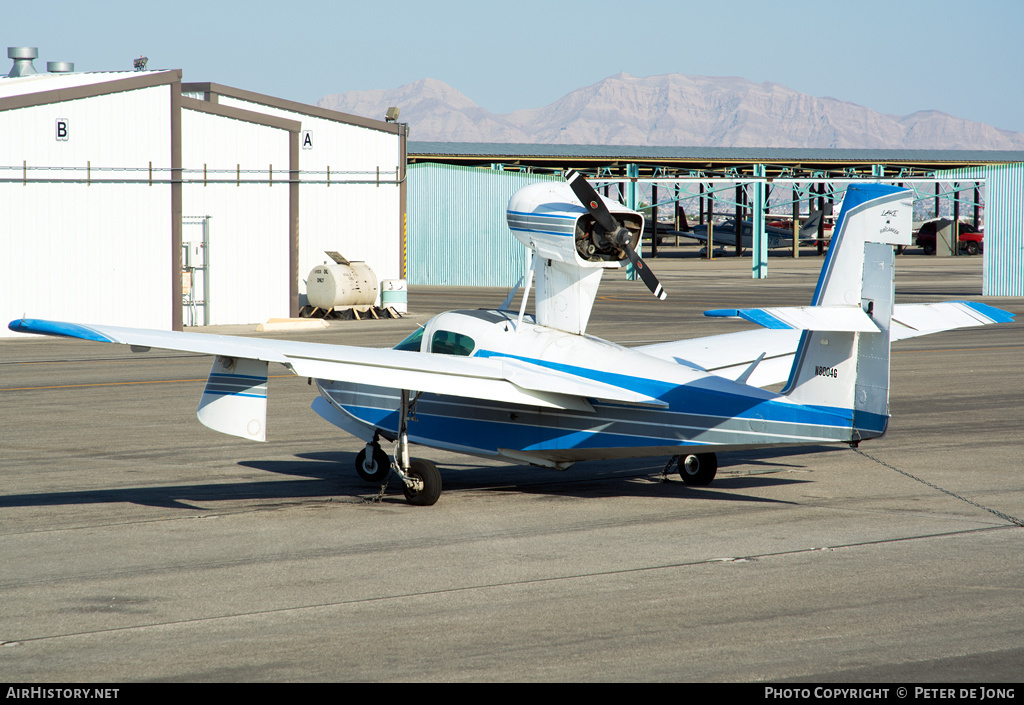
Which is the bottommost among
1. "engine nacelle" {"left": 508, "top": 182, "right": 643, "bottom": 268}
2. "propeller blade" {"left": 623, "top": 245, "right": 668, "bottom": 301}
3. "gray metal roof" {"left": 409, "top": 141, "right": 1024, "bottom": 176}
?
"propeller blade" {"left": 623, "top": 245, "right": 668, "bottom": 301}

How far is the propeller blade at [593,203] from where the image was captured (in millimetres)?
11453

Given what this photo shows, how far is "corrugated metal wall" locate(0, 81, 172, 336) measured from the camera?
3119cm

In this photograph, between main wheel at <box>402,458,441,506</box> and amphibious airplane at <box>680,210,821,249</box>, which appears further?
amphibious airplane at <box>680,210,821,249</box>

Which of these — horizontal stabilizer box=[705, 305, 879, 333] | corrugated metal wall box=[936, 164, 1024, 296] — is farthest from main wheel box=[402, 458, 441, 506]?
corrugated metal wall box=[936, 164, 1024, 296]

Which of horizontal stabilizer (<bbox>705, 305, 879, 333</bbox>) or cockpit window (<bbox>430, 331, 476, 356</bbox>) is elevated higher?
horizontal stabilizer (<bbox>705, 305, 879, 333</bbox>)

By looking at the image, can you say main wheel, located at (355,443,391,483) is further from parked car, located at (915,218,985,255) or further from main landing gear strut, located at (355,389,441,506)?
parked car, located at (915,218,985,255)

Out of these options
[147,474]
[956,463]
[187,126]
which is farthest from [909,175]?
[147,474]

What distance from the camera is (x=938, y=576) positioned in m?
9.23

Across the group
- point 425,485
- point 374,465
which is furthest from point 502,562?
point 374,465

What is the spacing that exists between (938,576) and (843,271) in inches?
138

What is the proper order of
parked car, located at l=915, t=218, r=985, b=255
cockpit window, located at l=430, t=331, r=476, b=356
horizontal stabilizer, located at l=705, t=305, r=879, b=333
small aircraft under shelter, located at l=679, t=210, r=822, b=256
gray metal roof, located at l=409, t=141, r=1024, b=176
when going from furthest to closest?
small aircraft under shelter, located at l=679, t=210, r=822, b=256, parked car, located at l=915, t=218, r=985, b=255, gray metal roof, located at l=409, t=141, r=1024, b=176, cockpit window, located at l=430, t=331, r=476, b=356, horizontal stabilizer, located at l=705, t=305, r=879, b=333

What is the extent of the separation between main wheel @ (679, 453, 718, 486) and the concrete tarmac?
183 millimetres

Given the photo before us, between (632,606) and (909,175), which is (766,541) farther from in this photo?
(909,175)

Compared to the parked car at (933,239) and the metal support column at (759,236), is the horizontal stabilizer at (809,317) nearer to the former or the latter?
the metal support column at (759,236)
